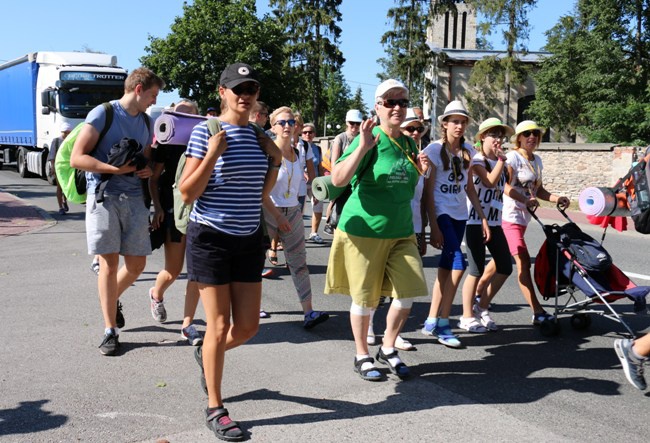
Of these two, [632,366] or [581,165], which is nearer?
[632,366]

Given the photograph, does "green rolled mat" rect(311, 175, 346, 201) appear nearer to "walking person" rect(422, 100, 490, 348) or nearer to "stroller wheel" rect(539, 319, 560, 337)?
"walking person" rect(422, 100, 490, 348)

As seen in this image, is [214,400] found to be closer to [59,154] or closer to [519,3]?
[59,154]

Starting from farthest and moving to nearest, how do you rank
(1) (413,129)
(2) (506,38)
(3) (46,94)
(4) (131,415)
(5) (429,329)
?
(2) (506,38), (3) (46,94), (1) (413,129), (5) (429,329), (4) (131,415)

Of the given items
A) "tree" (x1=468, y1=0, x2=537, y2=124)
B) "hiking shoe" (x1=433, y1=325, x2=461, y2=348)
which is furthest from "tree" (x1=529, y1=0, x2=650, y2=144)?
"hiking shoe" (x1=433, y1=325, x2=461, y2=348)

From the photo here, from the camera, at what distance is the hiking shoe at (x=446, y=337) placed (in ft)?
18.2

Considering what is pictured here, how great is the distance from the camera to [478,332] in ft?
19.7

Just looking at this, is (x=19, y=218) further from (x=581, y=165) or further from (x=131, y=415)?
(x=581, y=165)

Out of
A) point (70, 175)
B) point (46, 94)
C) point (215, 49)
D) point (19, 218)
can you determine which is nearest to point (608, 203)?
point (70, 175)

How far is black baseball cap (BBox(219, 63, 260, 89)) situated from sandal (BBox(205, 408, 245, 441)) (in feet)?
5.75

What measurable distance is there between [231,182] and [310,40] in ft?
153

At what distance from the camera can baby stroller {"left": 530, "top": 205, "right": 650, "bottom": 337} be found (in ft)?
17.8

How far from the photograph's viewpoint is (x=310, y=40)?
4869 centimetres

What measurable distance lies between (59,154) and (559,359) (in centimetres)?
414

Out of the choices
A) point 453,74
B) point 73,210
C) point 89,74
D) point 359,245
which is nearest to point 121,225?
point 359,245
